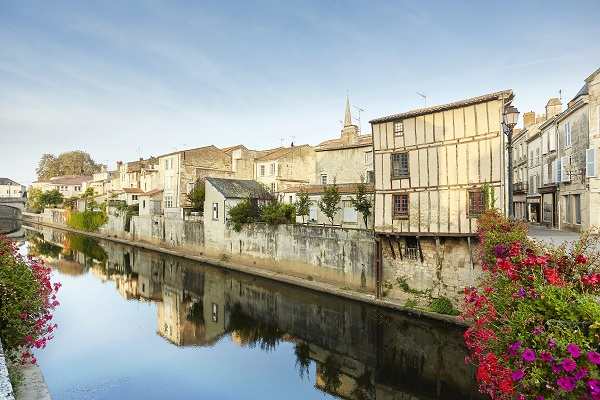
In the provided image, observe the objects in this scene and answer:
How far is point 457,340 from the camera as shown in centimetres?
1362

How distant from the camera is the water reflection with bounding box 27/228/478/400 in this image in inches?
453

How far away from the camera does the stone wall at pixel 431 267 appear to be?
1560 cm

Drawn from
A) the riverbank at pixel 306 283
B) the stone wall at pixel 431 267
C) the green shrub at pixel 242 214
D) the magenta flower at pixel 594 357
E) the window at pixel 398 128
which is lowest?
the riverbank at pixel 306 283

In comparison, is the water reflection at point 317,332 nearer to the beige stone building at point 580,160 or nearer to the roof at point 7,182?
the beige stone building at point 580,160

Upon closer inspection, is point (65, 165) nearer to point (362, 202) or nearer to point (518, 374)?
point (362, 202)

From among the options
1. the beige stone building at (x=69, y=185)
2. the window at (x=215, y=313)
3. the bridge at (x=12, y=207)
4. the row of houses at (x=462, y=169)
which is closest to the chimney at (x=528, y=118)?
the row of houses at (x=462, y=169)

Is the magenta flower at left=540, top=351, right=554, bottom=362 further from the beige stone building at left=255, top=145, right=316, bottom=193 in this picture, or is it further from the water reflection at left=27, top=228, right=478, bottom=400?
the beige stone building at left=255, top=145, right=316, bottom=193

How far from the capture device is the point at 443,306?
50.8 feet

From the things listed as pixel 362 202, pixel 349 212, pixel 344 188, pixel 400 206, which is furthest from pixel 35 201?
pixel 400 206

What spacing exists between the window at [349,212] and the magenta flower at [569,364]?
22720 mm

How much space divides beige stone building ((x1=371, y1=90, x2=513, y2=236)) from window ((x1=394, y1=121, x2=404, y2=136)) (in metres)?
0.05

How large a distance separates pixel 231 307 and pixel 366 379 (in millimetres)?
9528

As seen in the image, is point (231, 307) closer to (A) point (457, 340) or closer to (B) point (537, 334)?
(A) point (457, 340)

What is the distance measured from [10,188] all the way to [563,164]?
131 metres
